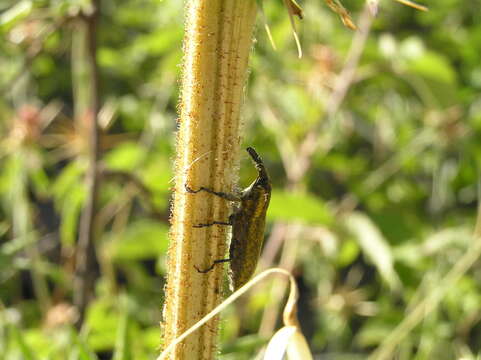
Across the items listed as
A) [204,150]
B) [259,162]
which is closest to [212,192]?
[204,150]

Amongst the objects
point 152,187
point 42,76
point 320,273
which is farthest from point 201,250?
point 42,76

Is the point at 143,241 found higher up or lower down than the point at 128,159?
lower down

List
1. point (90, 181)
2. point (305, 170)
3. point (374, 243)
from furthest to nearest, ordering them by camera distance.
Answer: point (305, 170) → point (374, 243) → point (90, 181)

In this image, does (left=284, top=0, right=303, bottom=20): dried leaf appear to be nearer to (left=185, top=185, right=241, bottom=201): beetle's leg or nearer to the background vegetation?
(left=185, top=185, right=241, bottom=201): beetle's leg

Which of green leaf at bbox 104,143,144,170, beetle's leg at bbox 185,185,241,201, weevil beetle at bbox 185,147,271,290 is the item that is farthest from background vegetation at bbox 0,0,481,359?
beetle's leg at bbox 185,185,241,201

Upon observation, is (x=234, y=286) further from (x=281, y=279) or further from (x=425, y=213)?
(x=425, y=213)

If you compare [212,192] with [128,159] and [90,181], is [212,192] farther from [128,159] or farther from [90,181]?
[128,159]
